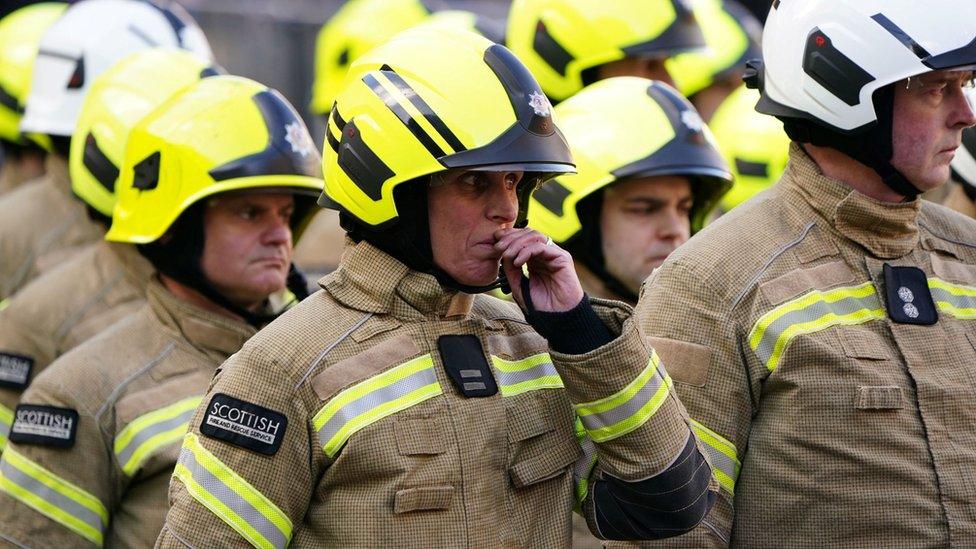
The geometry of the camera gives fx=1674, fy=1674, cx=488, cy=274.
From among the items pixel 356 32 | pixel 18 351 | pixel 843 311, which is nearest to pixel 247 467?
pixel 843 311

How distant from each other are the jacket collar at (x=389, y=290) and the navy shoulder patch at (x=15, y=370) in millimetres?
2424

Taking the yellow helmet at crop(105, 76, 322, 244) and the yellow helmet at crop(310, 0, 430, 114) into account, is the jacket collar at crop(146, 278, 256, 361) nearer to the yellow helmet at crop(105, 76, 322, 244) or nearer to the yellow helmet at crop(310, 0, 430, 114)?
the yellow helmet at crop(105, 76, 322, 244)

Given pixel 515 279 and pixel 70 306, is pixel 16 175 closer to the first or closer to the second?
pixel 70 306

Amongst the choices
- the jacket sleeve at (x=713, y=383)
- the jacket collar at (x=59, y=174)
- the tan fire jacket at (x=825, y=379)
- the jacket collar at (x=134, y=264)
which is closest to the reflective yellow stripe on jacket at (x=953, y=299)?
the tan fire jacket at (x=825, y=379)

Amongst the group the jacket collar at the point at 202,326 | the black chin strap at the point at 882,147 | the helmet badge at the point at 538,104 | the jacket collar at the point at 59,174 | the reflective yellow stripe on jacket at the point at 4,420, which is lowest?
the jacket collar at the point at 59,174

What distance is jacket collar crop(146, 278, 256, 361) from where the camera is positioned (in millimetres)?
5180

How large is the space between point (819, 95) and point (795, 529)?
→ 3.60ft

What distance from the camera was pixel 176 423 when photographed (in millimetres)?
4910

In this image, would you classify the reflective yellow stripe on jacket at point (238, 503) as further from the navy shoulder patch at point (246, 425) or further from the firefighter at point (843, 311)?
the firefighter at point (843, 311)

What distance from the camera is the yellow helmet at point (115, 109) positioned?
21.5 feet

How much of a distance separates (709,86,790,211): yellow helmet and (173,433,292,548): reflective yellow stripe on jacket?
4.70 metres

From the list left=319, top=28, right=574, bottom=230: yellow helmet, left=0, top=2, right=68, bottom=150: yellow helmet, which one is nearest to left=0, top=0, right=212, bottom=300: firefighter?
left=0, top=2, right=68, bottom=150: yellow helmet

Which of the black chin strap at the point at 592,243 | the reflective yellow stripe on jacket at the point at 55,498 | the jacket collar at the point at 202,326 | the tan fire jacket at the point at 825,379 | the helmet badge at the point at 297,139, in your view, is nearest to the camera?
the tan fire jacket at the point at 825,379

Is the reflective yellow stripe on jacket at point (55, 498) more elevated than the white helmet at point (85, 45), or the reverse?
the reflective yellow stripe on jacket at point (55, 498)
